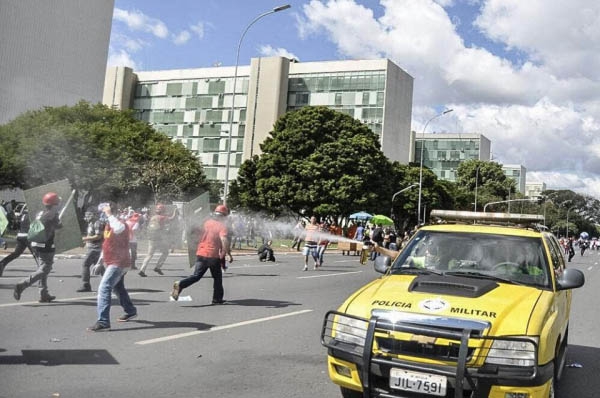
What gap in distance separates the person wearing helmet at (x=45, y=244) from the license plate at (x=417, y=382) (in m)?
6.72

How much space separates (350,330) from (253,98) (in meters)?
73.6

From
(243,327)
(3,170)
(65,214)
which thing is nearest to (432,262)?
(243,327)

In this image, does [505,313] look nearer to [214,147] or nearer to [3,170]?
[3,170]

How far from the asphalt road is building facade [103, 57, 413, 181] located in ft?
198

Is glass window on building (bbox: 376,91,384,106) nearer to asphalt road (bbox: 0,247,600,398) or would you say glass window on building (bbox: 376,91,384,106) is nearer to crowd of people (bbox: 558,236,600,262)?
crowd of people (bbox: 558,236,600,262)

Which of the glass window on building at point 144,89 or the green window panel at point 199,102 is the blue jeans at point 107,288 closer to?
the green window panel at point 199,102

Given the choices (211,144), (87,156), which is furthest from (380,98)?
(87,156)

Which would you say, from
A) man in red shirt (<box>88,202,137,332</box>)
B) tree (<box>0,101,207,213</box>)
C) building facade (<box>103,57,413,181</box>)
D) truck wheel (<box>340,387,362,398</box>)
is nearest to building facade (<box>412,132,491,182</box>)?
building facade (<box>103,57,413,181</box>)

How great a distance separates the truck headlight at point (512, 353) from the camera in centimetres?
380

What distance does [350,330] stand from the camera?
4.22 metres

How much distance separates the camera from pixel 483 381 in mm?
3727

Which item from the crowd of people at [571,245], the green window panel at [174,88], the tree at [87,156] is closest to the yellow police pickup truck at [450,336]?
the tree at [87,156]

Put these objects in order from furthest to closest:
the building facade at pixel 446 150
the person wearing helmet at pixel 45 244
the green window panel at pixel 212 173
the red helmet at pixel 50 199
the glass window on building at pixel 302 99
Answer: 1. the building facade at pixel 446 150
2. the green window panel at pixel 212 173
3. the glass window on building at pixel 302 99
4. the red helmet at pixel 50 199
5. the person wearing helmet at pixel 45 244

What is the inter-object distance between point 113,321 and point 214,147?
72283 millimetres
